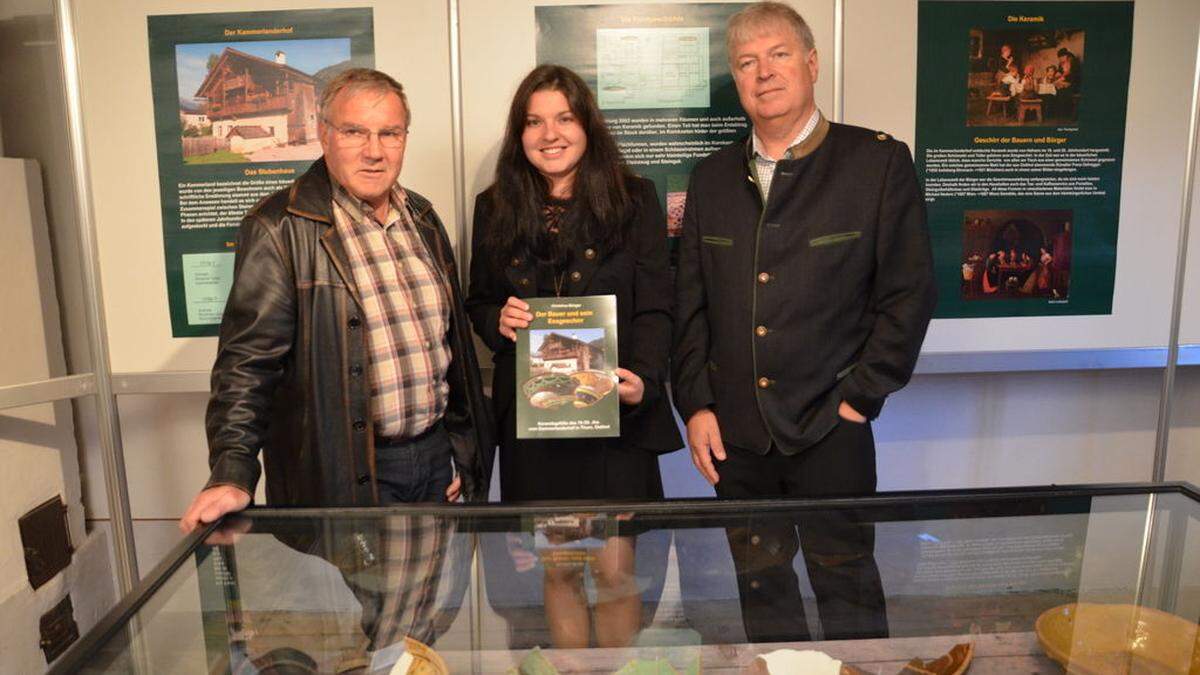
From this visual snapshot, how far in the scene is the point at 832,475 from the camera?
215 cm

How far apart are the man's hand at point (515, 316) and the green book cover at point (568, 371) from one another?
0.02 metres

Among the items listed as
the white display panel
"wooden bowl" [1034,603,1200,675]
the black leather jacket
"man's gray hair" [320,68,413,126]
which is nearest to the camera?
"wooden bowl" [1034,603,1200,675]

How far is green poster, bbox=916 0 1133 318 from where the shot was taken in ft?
9.73

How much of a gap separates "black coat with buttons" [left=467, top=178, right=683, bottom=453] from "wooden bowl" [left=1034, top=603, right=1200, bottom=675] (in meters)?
1.24

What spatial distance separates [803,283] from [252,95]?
196cm

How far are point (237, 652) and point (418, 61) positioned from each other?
2.22 m

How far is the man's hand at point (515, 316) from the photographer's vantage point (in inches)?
80.1

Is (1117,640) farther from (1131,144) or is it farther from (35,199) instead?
(35,199)

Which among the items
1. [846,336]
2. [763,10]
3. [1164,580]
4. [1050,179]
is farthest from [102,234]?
[1050,179]

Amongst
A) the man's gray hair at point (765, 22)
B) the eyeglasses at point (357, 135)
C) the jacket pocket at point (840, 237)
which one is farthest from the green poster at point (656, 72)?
the eyeglasses at point (357, 135)

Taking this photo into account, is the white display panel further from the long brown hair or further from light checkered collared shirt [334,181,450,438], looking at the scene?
light checkered collared shirt [334,181,450,438]

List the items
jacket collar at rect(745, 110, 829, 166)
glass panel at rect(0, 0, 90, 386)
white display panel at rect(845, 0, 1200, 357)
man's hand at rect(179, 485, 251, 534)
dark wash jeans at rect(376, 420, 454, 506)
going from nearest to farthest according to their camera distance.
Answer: man's hand at rect(179, 485, 251, 534), dark wash jeans at rect(376, 420, 454, 506), jacket collar at rect(745, 110, 829, 166), glass panel at rect(0, 0, 90, 386), white display panel at rect(845, 0, 1200, 357)

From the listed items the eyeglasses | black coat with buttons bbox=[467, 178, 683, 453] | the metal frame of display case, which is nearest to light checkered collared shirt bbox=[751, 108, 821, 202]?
black coat with buttons bbox=[467, 178, 683, 453]

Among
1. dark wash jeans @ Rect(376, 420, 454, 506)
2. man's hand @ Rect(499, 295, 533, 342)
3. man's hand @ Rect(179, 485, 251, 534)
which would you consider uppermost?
man's hand @ Rect(499, 295, 533, 342)
